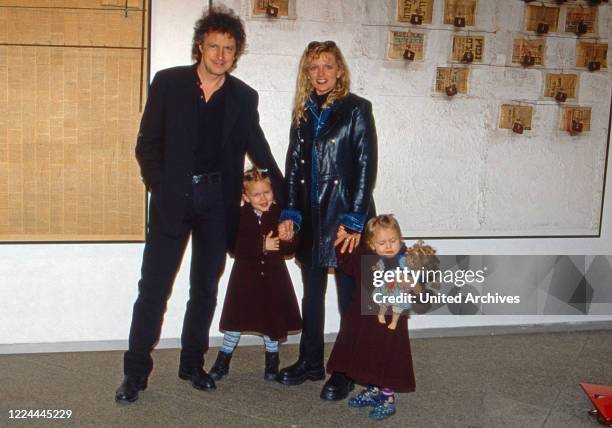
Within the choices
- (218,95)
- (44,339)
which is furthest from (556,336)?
(44,339)

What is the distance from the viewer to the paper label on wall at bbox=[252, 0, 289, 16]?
12.1 ft

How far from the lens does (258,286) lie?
11.0 ft

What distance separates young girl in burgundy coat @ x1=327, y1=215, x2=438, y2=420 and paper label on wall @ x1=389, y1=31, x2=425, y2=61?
1.17 m

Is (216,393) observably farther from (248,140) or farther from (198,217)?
(248,140)

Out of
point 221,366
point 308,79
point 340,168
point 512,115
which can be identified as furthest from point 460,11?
point 221,366

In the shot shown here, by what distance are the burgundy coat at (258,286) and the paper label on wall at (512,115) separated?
1.49 m

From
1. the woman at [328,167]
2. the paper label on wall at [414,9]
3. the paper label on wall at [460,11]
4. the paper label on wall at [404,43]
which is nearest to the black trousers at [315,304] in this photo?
the woman at [328,167]

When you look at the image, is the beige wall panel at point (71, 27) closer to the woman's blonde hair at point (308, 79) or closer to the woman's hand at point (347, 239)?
the woman's blonde hair at point (308, 79)

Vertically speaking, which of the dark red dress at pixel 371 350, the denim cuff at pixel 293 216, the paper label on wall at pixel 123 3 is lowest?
the dark red dress at pixel 371 350

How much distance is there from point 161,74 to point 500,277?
7.31 ft

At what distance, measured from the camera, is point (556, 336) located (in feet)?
14.0

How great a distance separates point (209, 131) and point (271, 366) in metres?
1.08

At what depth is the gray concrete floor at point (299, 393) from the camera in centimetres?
300

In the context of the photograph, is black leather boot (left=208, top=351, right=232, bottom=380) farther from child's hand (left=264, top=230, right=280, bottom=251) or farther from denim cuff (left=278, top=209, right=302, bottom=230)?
denim cuff (left=278, top=209, right=302, bottom=230)
